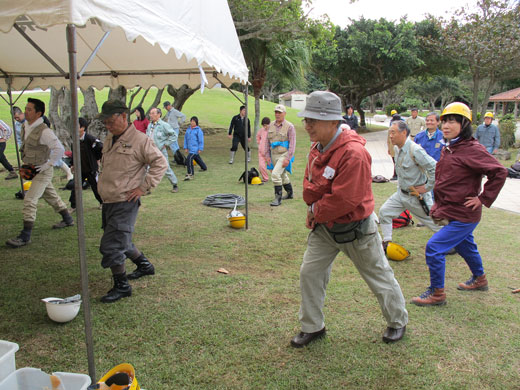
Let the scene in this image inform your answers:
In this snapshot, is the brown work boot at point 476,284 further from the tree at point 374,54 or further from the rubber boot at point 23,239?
the tree at point 374,54

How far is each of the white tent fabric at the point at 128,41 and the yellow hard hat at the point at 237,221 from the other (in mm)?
2309

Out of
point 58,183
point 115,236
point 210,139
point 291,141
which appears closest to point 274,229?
point 291,141

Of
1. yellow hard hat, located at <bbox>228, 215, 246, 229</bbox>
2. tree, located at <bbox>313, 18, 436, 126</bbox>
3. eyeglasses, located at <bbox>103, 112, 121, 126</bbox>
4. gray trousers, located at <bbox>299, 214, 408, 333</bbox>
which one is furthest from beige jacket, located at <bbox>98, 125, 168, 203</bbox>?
tree, located at <bbox>313, 18, 436, 126</bbox>

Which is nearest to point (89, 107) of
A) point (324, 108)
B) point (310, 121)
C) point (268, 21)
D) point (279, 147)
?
point (268, 21)

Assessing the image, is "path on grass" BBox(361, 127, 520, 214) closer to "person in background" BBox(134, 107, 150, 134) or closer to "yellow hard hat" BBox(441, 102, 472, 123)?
"yellow hard hat" BBox(441, 102, 472, 123)

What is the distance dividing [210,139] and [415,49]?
14.0m

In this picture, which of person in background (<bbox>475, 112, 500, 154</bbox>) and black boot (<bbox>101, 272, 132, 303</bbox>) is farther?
person in background (<bbox>475, 112, 500, 154</bbox>)

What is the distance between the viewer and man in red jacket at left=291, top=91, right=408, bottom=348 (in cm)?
297

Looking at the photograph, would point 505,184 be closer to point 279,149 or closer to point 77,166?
point 279,149

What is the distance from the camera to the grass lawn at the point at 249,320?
125 inches

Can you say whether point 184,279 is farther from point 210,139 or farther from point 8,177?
point 210,139

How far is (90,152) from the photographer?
23.6 ft

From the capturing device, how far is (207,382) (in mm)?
3066

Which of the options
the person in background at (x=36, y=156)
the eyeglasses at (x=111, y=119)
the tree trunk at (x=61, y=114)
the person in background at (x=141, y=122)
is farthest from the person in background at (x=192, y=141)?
the eyeglasses at (x=111, y=119)
